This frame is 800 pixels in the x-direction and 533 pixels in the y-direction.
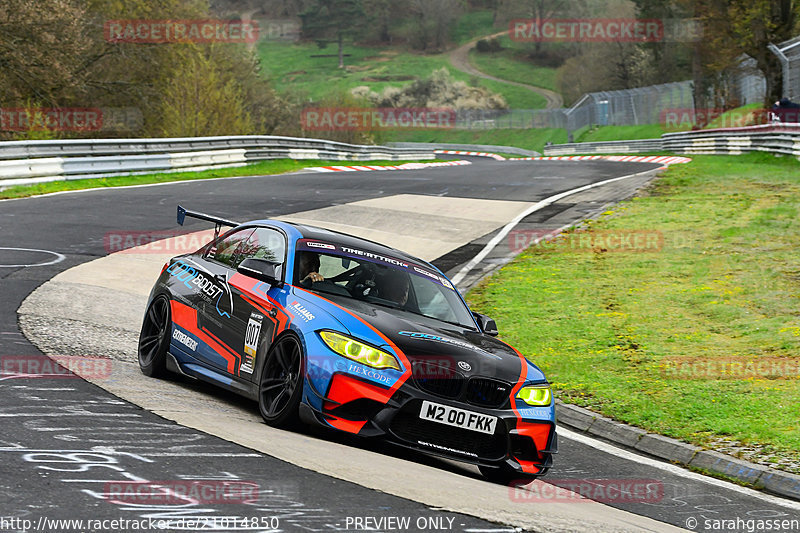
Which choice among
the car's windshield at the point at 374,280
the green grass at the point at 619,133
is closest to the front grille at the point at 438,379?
the car's windshield at the point at 374,280

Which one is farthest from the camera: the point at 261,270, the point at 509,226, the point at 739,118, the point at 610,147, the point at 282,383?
the point at 610,147

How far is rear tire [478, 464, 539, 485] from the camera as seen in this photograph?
6.87m

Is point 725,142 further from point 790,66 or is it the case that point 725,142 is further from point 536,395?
point 536,395

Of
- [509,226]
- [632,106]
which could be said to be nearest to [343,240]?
[509,226]

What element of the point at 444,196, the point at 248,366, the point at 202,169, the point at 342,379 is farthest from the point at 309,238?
the point at 202,169

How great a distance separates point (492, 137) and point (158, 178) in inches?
3064

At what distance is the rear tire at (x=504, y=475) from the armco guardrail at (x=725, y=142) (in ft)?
90.9

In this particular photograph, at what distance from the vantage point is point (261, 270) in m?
7.64

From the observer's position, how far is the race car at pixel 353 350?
659 centimetres

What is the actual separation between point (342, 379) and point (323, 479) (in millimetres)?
1145

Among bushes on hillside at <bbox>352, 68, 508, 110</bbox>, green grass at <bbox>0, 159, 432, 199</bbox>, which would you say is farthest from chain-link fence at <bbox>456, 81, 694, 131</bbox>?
green grass at <bbox>0, 159, 432, 199</bbox>

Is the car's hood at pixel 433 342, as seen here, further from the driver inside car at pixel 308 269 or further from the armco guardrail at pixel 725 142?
the armco guardrail at pixel 725 142

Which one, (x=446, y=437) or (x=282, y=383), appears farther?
(x=282, y=383)

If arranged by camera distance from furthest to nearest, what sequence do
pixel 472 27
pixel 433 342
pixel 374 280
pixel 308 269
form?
1. pixel 472 27
2. pixel 374 280
3. pixel 308 269
4. pixel 433 342
